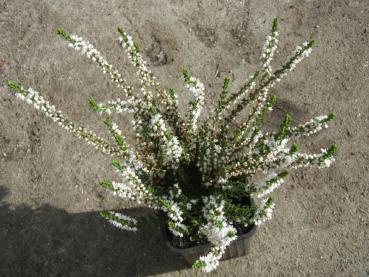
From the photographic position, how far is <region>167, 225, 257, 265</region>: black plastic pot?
3572mm

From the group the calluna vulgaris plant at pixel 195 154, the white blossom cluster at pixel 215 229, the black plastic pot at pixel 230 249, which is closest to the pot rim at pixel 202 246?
the black plastic pot at pixel 230 249

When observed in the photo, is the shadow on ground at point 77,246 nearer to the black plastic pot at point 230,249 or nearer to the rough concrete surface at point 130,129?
the rough concrete surface at point 130,129

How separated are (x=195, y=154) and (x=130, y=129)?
1.90m

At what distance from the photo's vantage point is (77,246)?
4.79 meters

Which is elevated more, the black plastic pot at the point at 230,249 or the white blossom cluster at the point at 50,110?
the white blossom cluster at the point at 50,110

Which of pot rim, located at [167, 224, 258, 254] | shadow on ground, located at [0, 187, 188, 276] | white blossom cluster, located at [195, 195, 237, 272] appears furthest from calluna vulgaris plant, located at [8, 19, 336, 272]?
shadow on ground, located at [0, 187, 188, 276]

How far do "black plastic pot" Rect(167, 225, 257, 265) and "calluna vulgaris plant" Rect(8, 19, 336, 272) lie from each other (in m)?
0.17

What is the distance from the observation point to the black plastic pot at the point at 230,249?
11.7ft

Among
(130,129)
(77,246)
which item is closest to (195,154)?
(130,129)

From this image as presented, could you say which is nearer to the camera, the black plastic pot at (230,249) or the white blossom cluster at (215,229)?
the white blossom cluster at (215,229)

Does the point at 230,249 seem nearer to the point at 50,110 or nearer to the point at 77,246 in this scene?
the point at 77,246

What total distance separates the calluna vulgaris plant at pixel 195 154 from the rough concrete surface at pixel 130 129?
4.54 ft

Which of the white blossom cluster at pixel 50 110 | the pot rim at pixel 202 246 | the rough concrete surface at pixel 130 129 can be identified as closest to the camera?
the white blossom cluster at pixel 50 110

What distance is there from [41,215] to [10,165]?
30.3 inches
